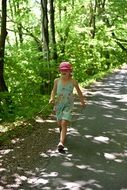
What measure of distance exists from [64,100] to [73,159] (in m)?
1.41

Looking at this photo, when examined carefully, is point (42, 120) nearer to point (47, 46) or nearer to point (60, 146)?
point (60, 146)

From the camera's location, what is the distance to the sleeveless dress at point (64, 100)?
347 inches

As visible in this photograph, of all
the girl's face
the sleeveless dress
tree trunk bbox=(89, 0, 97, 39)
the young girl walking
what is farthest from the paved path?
tree trunk bbox=(89, 0, 97, 39)

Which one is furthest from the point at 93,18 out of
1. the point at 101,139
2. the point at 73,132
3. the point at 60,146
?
the point at 60,146

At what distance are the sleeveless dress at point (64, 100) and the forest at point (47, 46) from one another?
3.69 meters

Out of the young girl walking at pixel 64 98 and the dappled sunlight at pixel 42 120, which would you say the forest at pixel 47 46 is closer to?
the dappled sunlight at pixel 42 120

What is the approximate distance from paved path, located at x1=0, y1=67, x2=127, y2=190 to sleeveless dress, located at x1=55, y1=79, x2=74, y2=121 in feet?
2.36

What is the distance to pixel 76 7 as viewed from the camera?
3086 cm

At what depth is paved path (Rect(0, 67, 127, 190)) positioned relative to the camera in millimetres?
6734

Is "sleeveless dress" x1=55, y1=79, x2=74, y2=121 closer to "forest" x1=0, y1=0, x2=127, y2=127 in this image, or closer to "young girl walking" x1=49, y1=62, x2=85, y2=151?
"young girl walking" x1=49, y1=62, x2=85, y2=151

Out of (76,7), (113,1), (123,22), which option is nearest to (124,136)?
(76,7)

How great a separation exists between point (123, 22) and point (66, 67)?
37082 mm

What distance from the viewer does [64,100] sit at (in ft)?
29.1

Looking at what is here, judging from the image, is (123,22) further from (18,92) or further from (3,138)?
(3,138)
